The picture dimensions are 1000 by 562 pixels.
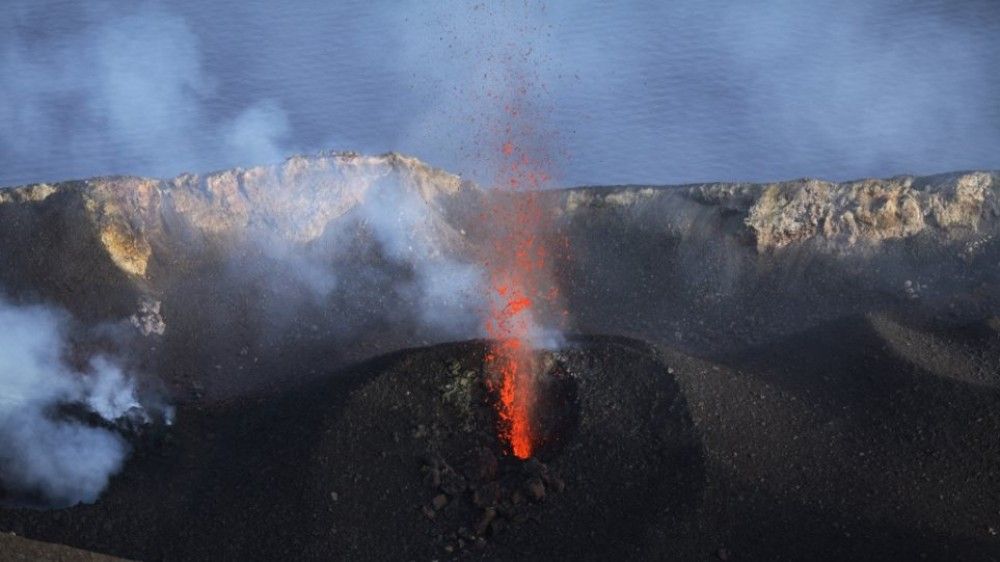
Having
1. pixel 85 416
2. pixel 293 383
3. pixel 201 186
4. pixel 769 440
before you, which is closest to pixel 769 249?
pixel 769 440

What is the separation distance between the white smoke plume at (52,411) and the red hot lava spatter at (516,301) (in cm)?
601

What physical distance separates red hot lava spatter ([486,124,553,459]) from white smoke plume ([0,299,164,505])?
19.7 feet

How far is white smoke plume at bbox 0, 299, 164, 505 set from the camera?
648 inches

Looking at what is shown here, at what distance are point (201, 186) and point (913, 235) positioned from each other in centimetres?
1336

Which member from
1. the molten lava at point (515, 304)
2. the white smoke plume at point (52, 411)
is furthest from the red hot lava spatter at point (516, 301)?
the white smoke plume at point (52, 411)

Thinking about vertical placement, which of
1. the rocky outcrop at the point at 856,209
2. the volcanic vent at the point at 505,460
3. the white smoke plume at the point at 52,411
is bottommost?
the volcanic vent at the point at 505,460

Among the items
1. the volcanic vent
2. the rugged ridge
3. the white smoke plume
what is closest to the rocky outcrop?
the rugged ridge

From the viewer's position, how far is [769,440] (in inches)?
609

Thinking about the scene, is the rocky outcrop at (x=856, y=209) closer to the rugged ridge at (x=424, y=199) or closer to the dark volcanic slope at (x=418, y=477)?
the rugged ridge at (x=424, y=199)

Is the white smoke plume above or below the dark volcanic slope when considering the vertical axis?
above

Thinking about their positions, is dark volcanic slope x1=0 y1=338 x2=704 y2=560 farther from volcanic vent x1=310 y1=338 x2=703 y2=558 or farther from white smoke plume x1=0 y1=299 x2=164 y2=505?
white smoke plume x1=0 y1=299 x2=164 y2=505

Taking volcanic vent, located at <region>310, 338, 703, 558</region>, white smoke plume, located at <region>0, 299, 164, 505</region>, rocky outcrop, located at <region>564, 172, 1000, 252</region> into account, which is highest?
rocky outcrop, located at <region>564, 172, 1000, 252</region>

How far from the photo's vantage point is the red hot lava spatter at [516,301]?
16359 millimetres

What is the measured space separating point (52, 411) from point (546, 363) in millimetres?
8077
